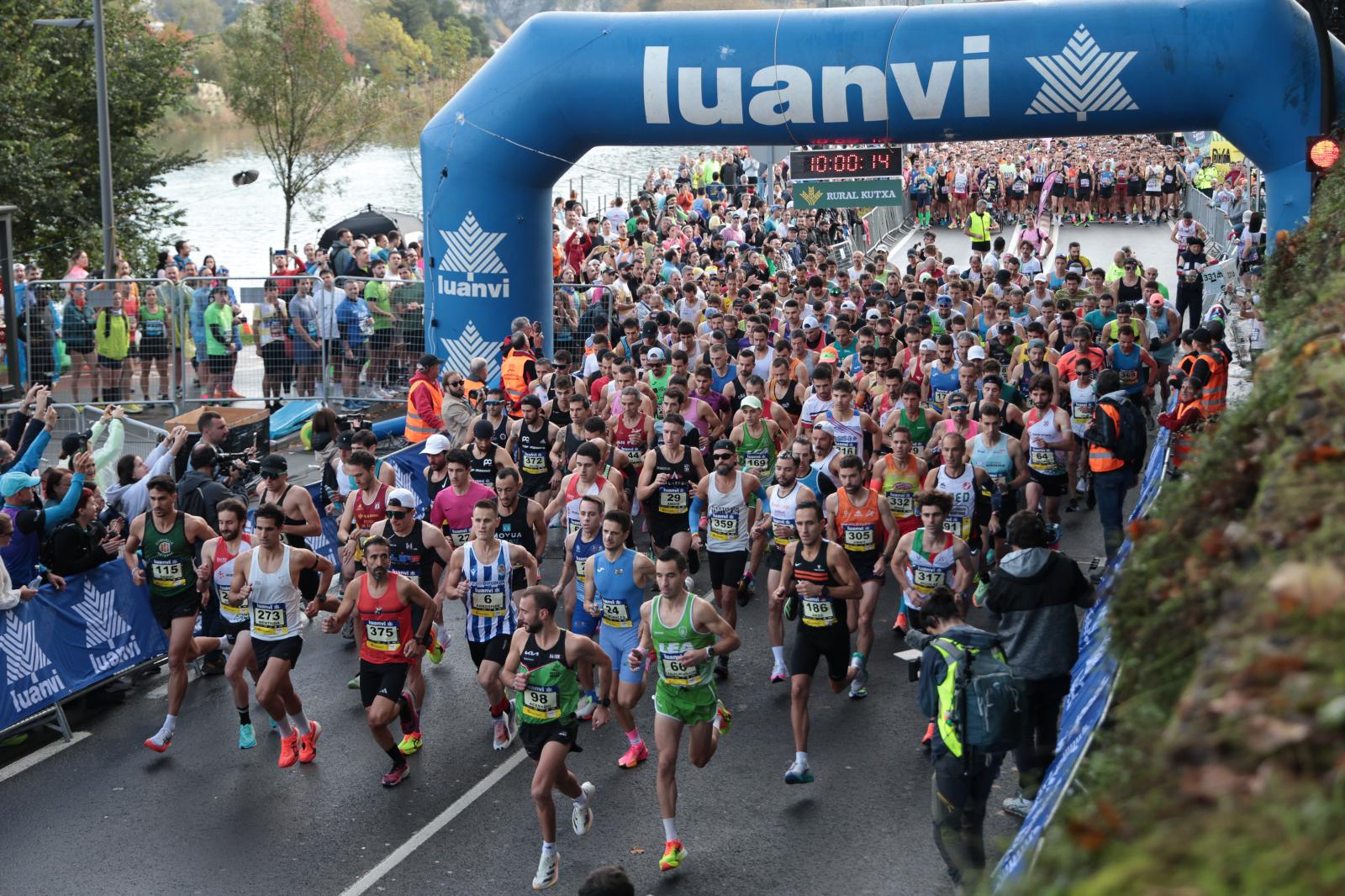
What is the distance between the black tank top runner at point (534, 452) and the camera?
510 inches

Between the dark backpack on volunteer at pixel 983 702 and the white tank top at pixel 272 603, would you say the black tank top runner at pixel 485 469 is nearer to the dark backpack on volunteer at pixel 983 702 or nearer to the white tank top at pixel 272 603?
the white tank top at pixel 272 603

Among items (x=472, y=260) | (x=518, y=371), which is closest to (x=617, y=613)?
(x=518, y=371)

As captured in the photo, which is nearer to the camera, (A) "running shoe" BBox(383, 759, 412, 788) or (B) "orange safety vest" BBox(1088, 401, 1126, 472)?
(A) "running shoe" BBox(383, 759, 412, 788)

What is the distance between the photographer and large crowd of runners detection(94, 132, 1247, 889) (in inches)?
344

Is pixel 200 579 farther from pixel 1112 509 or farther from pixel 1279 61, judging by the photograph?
pixel 1279 61

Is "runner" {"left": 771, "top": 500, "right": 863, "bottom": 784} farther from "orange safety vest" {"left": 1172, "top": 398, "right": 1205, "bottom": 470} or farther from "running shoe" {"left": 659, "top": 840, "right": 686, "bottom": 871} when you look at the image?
"orange safety vest" {"left": 1172, "top": 398, "right": 1205, "bottom": 470}

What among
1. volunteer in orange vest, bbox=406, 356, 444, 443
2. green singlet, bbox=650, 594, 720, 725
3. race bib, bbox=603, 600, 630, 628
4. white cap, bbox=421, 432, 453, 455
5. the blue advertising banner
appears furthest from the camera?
volunteer in orange vest, bbox=406, 356, 444, 443

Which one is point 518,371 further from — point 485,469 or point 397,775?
point 397,775

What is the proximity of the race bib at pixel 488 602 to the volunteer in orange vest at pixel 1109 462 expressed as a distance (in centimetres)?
493

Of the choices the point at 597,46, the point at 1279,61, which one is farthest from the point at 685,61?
the point at 1279,61

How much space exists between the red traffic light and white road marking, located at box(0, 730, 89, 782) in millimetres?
10943

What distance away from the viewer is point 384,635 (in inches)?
356

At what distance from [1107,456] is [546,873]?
612 centimetres

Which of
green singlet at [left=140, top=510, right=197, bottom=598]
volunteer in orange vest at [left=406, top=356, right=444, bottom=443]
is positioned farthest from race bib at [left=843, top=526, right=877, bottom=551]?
volunteer in orange vest at [left=406, top=356, right=444, bottom=443]
